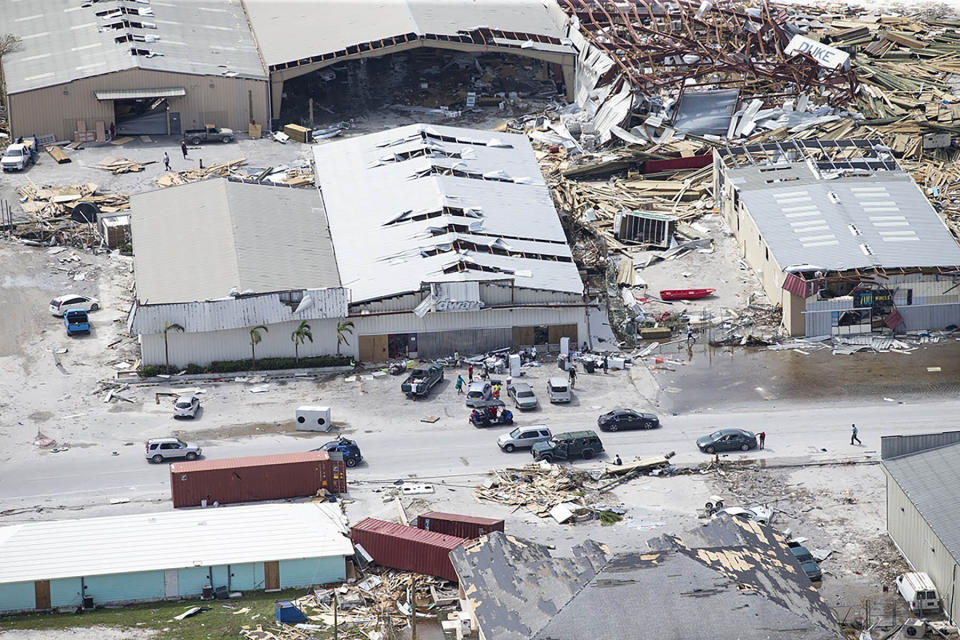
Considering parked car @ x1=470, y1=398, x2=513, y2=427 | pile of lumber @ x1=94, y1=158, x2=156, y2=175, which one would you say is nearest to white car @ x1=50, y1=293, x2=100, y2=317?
pile of lumber @ x1=94, y1=158, x2=156, y2=175

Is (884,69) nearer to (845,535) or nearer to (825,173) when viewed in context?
(825,173)

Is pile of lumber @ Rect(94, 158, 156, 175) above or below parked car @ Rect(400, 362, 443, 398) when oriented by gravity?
above

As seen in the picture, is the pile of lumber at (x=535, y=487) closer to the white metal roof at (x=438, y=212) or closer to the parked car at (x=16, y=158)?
the white metal roof at (x=438, y=212)

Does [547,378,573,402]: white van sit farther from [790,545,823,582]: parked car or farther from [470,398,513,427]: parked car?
[790,545,823,582]: parked car

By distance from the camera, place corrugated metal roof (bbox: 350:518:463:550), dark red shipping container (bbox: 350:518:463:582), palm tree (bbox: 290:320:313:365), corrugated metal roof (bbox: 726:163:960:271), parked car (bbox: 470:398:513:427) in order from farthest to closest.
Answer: corrugated metal roof (bbox: 726:163:960:271) → palm tree (bbox: 290:320:313:365) → parked car (bbox: 470:398:513:427) → corrugated metal roof (bbox: 350:518:463:550) → dark red shipping container (bbox: 350:518:463:582)

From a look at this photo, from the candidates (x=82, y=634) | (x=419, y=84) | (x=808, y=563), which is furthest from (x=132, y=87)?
(x=808, y=563)

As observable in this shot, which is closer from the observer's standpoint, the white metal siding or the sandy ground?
the sandy ground

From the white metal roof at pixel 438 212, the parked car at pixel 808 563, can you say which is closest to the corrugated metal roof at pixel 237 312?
the white metal roof at pixel 438 212
